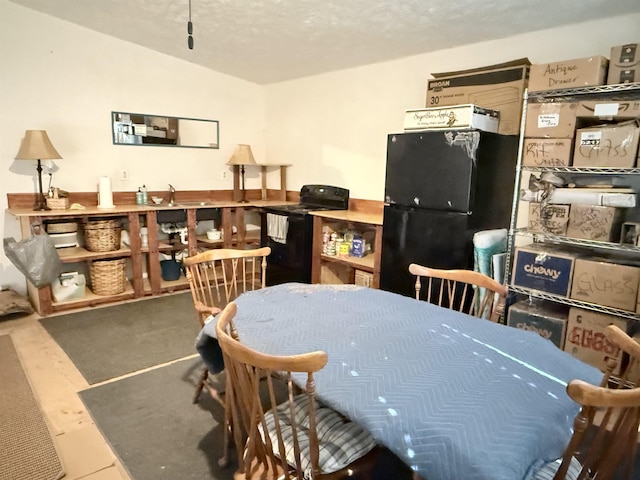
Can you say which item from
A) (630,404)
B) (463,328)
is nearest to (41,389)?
(463,328)

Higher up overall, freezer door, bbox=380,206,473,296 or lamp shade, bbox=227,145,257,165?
lamp shade, bbox=227,145,257,165

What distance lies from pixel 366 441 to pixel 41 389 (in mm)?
2111

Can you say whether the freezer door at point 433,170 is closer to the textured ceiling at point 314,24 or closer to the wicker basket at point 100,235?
the textured ceiling at point 314,24

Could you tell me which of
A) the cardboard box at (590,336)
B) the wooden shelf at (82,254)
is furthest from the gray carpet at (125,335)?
the cardboard box at (590,336)

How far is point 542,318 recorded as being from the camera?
2506mm

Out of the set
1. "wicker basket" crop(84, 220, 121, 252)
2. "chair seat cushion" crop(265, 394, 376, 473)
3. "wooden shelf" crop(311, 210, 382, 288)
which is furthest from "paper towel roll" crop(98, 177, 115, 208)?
"chair seat cushion" crop(265, 394, 376, 473)

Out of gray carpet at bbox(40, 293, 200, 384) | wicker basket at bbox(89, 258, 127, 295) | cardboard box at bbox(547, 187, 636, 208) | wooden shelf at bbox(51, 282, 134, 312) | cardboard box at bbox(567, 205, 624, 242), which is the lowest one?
gray carpet at bbox(40, 293, 200, 384)

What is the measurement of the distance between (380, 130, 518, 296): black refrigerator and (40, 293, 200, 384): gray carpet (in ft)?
5.59

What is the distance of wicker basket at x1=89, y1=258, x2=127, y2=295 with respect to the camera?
12.5 ft

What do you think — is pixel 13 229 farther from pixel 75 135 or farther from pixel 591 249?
pixel 591 249

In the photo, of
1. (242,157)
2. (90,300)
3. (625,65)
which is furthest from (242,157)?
(625,65)

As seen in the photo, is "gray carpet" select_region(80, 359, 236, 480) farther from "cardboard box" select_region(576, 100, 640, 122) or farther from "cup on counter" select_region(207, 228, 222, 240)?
"cardboard box" select_region(576, 100, 640, 122)

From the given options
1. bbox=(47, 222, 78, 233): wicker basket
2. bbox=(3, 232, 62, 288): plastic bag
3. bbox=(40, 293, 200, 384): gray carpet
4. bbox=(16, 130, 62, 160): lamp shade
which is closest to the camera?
bbox=(40, 293, 200, 384): gray carpet

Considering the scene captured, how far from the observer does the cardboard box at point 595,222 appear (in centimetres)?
226
